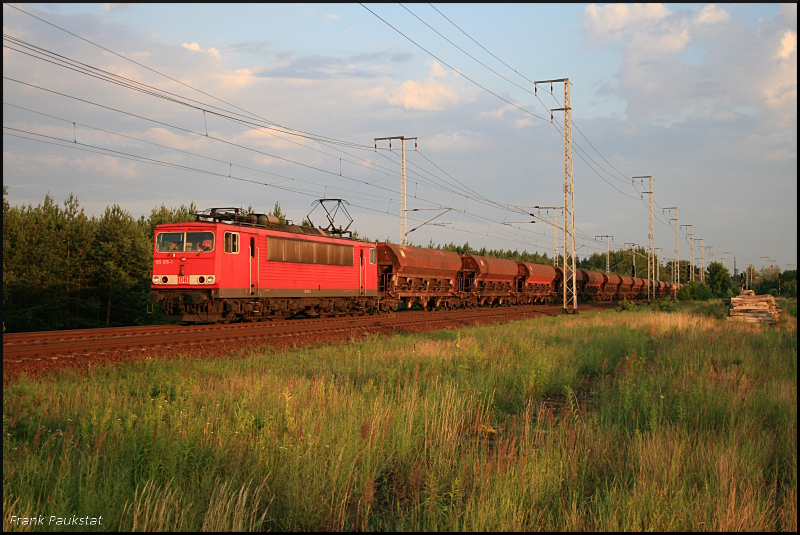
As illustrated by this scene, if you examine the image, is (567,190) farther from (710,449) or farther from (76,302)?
(76,302)

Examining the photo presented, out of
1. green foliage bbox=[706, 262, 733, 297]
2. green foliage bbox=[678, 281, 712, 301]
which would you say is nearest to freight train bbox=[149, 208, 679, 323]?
green foliage bbox=[678, 281, 712, 301]

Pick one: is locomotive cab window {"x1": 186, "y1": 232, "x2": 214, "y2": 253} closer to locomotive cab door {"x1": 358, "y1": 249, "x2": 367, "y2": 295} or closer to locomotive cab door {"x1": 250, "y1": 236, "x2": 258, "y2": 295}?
locomotive cab door {"x1": 250, "y1": 236, "x2": 258, "y2": 295}

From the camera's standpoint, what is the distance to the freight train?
2006cm

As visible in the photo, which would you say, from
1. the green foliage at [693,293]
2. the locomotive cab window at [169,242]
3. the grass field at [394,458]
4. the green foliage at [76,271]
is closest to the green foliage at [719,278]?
the green foliage at [693,293]

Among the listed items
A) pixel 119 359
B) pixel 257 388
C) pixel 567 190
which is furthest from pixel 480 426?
pixel 567 190

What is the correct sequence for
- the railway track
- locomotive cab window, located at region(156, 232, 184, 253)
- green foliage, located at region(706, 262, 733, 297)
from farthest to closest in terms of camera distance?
green foliage, located at region(706, 262, 733, 297) → locomotive cab window, located at region(156, 232, 184, 253) → the railway track

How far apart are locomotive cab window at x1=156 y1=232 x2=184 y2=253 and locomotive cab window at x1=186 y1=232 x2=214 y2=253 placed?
335 mm

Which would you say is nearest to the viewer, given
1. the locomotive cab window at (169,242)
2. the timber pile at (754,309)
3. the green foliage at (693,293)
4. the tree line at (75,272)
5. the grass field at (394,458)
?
the grass field at (394,458)

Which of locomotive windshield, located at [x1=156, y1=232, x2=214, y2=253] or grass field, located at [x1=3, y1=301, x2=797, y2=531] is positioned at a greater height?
locomotive windshield, located at [x1=156, y1=232, x2=214, y2=253]

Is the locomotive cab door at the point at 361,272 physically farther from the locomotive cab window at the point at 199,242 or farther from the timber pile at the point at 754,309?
the timber pile at the point at 754,309

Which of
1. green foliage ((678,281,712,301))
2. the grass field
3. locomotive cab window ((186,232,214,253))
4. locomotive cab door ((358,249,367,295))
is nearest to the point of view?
the grass field

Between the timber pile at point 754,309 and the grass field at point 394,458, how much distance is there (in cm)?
1834

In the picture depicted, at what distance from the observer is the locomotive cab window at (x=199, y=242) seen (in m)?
19.9

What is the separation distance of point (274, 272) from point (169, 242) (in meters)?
3.95
